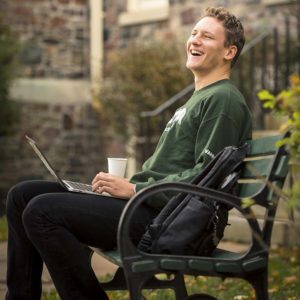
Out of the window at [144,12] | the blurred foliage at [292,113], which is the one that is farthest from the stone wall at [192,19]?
the blurred foliage at [292,113]

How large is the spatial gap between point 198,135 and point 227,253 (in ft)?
1.58

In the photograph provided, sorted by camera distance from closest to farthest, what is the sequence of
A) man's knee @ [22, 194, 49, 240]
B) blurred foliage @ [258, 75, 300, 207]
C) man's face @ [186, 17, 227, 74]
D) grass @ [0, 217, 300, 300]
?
blurred foliage @ [258, 75, 300, 207] < man's knee @ [22, 194, 49, 240] < man's face @ [186, 17, 227, 74] < grass @ [0, 217, 300, 300]

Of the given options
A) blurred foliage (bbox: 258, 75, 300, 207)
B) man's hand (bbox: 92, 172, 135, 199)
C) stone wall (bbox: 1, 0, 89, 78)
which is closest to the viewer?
blurred foliage (bbox: 258, 75, 300, 207)

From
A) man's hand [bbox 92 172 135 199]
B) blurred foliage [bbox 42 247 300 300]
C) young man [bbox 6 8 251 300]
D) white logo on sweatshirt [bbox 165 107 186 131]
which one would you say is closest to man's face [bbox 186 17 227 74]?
young man [bbox 6 8 251 300]

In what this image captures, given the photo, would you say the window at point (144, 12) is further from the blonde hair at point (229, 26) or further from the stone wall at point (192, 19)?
the blonde hair at point (229, 26)

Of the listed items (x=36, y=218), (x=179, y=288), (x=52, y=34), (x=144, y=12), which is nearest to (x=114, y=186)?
(x=36, y=218)

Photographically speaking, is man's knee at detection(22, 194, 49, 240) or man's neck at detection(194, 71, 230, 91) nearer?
man's knee at detection(22, 194, 49, 240)

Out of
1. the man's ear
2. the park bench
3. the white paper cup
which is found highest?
→ the man's ear

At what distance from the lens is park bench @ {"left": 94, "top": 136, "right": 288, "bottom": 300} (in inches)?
140

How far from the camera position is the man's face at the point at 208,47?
4.18 meters

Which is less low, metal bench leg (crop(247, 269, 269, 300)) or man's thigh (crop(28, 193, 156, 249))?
man's thigh (crop(28, 193, 156, 249))

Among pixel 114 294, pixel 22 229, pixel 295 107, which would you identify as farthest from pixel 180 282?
pixel 114 294

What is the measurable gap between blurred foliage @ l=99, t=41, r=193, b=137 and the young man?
7396 millimetres

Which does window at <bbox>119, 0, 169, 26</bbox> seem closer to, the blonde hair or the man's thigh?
the blonde hair
